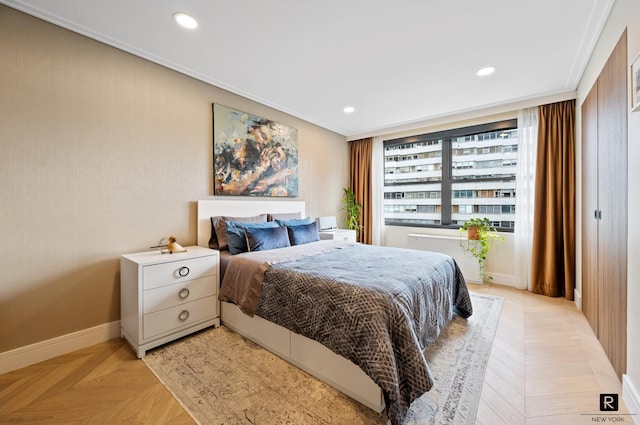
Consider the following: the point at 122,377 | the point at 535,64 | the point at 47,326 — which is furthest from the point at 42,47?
the point at 535,64

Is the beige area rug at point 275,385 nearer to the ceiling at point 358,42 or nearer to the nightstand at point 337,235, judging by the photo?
the nightstand at point 337,235

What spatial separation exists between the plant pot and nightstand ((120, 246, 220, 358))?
3369 millimetres

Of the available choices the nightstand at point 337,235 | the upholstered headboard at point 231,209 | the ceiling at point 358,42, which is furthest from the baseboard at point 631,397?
the upholstered headboard at point 231,209

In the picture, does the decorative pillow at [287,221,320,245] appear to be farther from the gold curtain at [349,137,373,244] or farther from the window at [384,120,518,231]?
the window at [384,120,518,231]

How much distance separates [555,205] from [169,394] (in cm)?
434

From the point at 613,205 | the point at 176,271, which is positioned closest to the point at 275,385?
the point at 176,271

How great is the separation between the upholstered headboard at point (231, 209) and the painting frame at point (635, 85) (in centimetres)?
320

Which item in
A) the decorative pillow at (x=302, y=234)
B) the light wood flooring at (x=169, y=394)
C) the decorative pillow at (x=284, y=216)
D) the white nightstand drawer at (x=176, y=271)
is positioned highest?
the decorative pillow at (x=284, y=216)

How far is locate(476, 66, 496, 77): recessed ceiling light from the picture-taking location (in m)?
2.62

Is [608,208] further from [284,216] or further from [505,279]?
[284,216]

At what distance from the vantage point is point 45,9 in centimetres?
184

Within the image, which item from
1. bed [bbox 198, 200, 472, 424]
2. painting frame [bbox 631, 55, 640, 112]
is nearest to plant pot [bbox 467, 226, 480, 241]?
bed [bbox 198, 200, 472, 424]

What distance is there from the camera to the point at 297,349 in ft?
5.94

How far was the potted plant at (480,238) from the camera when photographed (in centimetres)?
365
